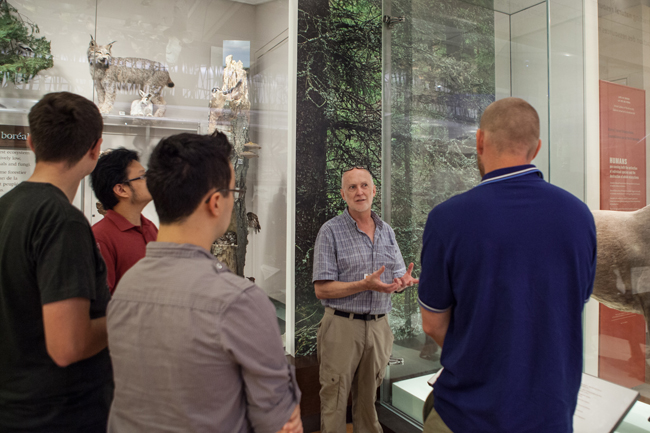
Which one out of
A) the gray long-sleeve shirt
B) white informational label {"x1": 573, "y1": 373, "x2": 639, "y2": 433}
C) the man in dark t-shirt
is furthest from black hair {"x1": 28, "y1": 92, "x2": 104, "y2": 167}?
white informational label {"x1": 573, "y1": 373, "x2": 639, "y2": 433}

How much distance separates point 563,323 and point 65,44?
10.5 feet

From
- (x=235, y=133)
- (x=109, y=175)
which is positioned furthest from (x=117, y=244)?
(x=235, y=133)

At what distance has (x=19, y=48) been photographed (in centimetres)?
261

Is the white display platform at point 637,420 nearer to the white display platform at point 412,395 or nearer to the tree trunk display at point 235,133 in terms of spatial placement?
the white display platform at point 412,395

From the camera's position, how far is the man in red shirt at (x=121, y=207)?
1734 mm

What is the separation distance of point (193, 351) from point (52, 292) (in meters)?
0.51

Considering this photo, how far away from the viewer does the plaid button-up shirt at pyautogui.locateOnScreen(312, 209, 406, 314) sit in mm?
2414

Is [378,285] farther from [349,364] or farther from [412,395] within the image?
[412,395]

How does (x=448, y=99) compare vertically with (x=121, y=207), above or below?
above

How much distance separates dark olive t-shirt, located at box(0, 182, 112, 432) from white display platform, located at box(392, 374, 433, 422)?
6.97ft

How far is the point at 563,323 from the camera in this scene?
A: 1138 millimetres

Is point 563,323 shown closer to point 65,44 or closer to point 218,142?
point 218,142

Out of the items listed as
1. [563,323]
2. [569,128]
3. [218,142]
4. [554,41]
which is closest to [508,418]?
[563,323]

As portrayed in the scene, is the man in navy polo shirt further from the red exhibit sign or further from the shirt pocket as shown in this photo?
the shirt pocket
